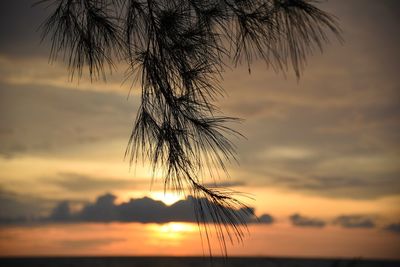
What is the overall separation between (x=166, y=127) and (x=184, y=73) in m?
0.22

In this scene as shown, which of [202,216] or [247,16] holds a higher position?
[247,16]

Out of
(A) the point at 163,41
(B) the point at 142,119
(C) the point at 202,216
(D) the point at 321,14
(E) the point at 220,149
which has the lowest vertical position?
(C) the point at 202,216

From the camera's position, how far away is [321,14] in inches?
55.4

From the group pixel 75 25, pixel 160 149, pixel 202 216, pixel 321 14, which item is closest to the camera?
pixel 321 14

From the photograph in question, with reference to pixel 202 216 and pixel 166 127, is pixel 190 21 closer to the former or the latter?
pixel 166 127

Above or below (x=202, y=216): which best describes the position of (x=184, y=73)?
above

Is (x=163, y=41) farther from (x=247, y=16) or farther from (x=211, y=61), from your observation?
(x=247, y=16)

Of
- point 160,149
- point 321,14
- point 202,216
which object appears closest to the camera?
point 321,14

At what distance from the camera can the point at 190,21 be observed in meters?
1.90

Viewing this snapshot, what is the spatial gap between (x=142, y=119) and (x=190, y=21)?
41 cm

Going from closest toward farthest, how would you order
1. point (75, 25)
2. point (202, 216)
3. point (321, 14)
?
point (321, 14), point (202, 216), point (75, 25)

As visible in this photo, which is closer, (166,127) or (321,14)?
(321,14)

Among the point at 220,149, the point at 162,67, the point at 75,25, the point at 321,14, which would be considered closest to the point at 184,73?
the point at 162,67

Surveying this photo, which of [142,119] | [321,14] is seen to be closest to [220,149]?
[142,119]
